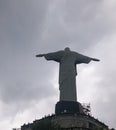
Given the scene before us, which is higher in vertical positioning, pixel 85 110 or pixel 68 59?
pixel 68 59

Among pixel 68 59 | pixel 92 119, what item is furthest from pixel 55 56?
pixel 92 119

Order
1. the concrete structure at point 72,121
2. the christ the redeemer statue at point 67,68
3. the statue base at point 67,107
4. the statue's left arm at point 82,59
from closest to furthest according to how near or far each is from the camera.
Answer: the concrete structure at point 72,121, the statue base at point 67,107, the christ the redeemer statue at point 67,68, the statue's left arm at point 82,59

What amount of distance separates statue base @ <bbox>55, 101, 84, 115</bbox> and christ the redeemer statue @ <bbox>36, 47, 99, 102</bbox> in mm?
1027

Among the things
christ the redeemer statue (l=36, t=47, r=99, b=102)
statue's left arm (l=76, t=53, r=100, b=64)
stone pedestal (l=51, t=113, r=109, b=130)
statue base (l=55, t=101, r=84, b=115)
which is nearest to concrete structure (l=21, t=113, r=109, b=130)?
stone pedestal (l=51, t=113, r=109, b=130)

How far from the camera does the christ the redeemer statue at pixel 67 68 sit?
159ft

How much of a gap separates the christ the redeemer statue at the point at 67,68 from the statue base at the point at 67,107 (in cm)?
103

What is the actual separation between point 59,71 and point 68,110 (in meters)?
6.41

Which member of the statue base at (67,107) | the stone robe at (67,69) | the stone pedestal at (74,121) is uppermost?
the stone robe at (67,69)

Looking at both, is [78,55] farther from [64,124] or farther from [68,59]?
[64,124]

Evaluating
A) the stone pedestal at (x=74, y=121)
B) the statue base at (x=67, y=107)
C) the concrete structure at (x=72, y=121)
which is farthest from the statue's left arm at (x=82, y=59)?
the stone pedestal at (x=74, y=121)

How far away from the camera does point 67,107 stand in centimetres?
4628

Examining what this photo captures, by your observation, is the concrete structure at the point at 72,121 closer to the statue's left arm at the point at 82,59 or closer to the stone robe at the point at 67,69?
the stone robe at the point at 67,69

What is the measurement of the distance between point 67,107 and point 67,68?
588 centimetres

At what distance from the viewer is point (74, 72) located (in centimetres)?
5003
